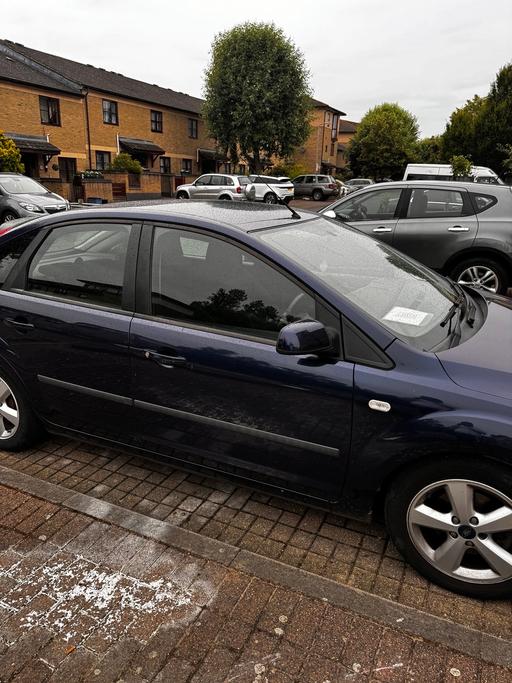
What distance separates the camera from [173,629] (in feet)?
6.81

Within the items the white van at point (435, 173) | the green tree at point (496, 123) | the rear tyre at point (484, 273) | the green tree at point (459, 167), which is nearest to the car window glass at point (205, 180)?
the white van at point (435, 173)

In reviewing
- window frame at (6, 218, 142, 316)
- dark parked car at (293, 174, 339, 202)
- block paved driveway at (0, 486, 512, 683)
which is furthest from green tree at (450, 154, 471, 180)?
block paved driveway at (0, 486, 512, 683)

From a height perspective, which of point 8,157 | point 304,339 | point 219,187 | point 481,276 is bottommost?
point 481,276

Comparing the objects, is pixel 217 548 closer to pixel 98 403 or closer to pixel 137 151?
pixel 98 403

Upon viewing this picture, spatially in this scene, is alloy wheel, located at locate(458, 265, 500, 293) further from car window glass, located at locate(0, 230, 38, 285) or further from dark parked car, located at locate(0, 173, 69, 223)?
dark parked car, located at locate(0, 173, 69, 223)

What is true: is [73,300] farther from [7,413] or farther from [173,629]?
[173,629]

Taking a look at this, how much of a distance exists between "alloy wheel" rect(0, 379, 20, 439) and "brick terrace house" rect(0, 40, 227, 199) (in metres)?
22.6

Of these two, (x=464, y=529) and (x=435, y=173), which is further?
(x=435, y=173)

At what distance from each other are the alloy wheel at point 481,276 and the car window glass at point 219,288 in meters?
4.70

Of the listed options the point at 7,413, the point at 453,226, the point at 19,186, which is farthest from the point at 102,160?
the point at 7,413

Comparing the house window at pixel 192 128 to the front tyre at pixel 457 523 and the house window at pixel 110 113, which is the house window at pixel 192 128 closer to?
the house window at pixel 110 113

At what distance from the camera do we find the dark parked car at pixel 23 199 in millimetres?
14453

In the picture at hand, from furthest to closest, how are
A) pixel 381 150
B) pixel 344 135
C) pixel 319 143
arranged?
1. pixel 344 135
2. pixel 319 143
3. pixel 381 150

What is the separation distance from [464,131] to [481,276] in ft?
131
